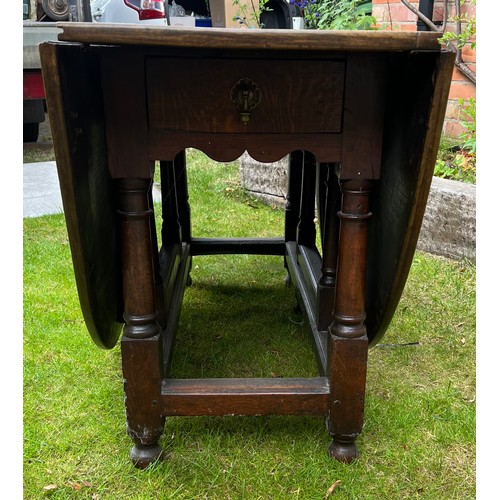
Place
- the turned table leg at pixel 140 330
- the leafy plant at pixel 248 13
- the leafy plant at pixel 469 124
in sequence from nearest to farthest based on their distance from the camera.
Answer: the turned table leg at pixel 140 330
the leafy plant at pixel 248 13
the leafy plant at pixel 469 124

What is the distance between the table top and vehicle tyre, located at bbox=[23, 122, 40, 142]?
5241mm

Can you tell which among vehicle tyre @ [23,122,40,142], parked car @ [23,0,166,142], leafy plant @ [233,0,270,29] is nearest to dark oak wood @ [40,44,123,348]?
leafy plant @ [233,0,270,29]

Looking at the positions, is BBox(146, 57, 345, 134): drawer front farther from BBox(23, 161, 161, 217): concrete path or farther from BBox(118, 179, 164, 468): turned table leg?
BBox(23, 161, 161, 217): concrete path

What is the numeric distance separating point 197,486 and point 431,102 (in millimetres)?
1083

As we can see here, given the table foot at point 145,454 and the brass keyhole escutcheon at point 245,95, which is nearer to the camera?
the brass keyhole escutcheon at point 245,95

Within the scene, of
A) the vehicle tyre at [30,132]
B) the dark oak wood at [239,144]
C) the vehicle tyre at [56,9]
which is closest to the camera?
the dark oak wood at [239,144]

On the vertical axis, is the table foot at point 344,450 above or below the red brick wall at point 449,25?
below

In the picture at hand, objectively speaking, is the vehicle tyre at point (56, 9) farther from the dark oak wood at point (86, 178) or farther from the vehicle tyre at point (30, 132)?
the dark oak wood at point (86, 178)

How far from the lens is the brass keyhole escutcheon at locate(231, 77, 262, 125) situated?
1299mm

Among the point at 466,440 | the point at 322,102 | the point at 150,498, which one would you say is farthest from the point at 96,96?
the point at 466,440

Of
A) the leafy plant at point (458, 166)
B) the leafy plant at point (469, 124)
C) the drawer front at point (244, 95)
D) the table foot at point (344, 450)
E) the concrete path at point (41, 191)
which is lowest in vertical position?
the concrete path at point (41, 191)

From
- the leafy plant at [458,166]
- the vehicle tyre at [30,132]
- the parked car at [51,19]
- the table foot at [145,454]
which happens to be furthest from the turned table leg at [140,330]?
the vehicle tyre at [30,132]

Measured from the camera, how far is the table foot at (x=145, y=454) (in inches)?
60.7

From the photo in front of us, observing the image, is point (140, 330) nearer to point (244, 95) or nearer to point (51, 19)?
point (244, 95)
